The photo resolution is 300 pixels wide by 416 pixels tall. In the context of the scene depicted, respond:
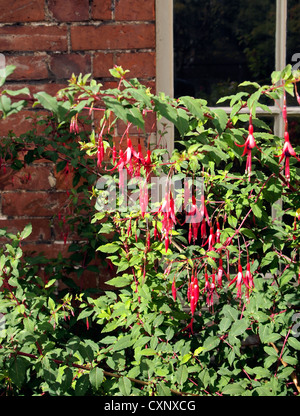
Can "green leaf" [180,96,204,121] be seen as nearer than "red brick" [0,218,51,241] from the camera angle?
Yes

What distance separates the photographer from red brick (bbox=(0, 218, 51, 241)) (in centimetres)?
168

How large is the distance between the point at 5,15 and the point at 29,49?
135 mm

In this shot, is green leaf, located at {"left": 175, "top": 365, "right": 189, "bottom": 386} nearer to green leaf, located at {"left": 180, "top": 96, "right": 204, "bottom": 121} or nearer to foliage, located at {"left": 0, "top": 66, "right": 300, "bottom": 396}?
foliage, located at {"left": 0, "top": 66, "right": 300, "bottom": 396}

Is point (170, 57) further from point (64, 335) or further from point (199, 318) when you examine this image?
point (64, 335)

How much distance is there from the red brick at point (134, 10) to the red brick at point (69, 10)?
112mm

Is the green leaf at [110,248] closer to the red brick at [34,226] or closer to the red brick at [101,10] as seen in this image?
the red brick at [34,226]

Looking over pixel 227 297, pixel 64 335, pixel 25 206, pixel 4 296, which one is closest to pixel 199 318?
pixel 227 297

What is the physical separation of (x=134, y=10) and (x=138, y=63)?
0.57 feet

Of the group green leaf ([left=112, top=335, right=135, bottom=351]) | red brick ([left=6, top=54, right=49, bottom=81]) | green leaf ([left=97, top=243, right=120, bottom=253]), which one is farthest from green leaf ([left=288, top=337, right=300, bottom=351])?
red brick ([left=6, top=54, right=49, bottom=81])

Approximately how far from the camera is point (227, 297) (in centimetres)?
144

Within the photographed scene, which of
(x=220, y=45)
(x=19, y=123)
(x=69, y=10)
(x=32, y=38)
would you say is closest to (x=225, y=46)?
(x=220, y=45)

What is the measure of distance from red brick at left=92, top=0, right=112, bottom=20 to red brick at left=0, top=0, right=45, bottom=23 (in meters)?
0.17

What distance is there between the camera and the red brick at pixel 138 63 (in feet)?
5.23

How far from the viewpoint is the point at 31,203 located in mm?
1672
